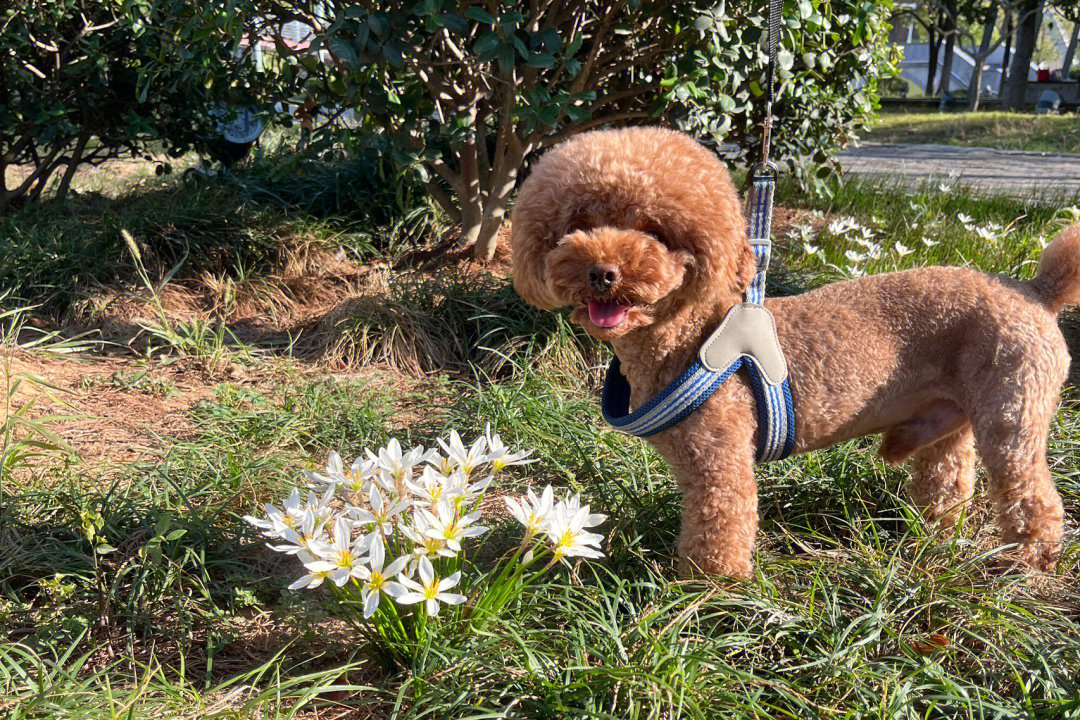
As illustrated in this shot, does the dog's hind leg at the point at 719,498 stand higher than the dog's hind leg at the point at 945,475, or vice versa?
the dog's hind leg at the point at 719,498

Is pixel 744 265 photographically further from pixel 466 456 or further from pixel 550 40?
pixel 550 40

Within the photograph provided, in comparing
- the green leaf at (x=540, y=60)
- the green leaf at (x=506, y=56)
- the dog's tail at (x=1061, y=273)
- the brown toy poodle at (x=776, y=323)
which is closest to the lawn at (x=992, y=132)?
the green leaf at (x=540, y=60)

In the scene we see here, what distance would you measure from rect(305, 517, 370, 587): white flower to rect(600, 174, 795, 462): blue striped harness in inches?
32.8

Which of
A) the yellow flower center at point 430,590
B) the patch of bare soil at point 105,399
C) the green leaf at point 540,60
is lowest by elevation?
the patch of bare soil at point 105,399

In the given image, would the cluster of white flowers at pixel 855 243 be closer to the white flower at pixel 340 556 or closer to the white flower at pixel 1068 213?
the white flower at pixel 1068 213

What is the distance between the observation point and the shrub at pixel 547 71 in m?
3.84

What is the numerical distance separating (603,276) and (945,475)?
5.04ft

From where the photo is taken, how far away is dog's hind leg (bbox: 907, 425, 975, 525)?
282 centimetres

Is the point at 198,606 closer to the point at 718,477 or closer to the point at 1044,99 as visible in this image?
the point at 718,477

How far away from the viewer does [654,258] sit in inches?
81.2

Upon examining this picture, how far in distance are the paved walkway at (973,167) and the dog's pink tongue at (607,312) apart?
5743mm

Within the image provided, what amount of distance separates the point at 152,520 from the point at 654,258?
1690 mm

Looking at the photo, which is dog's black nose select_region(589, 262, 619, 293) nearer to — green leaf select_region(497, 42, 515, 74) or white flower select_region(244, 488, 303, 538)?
white flower select_region(244, 488, 303, 538)

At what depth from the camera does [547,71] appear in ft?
16.1
